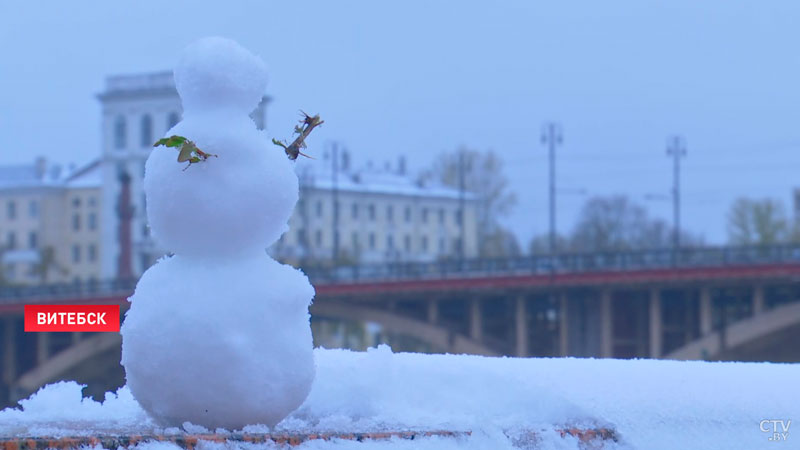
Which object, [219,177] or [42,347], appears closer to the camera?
[219,177]

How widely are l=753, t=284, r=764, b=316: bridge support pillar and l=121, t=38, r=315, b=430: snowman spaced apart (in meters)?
33.0

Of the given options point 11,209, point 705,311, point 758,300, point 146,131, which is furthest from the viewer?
point 11,209

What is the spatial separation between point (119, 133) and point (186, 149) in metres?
73.7

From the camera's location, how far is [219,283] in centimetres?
850

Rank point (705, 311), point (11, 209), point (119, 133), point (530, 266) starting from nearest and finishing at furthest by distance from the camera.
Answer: point (705, 311)
point (530, 266)
point (119, 133)
point (11, 209)

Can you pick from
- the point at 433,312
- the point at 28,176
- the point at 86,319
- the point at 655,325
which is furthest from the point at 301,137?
the point at 28,176

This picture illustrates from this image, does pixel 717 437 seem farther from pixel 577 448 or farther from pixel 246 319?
pixel 246 319

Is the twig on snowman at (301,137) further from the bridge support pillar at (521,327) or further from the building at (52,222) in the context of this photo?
the building at (52,222)

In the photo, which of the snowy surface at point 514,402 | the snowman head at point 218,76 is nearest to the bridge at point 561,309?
the snowy surface at point 514,402

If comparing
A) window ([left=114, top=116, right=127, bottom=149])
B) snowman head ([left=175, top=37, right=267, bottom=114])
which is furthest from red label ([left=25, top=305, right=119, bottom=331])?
window ([left=114, top=116, right=127, bottom=149])

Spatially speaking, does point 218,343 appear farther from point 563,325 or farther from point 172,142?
point 563,325

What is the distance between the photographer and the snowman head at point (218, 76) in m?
8.91

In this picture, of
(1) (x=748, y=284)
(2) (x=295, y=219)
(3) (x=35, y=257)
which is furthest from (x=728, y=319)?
(3) (x=35, y=257)

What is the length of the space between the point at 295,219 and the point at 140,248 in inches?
376
